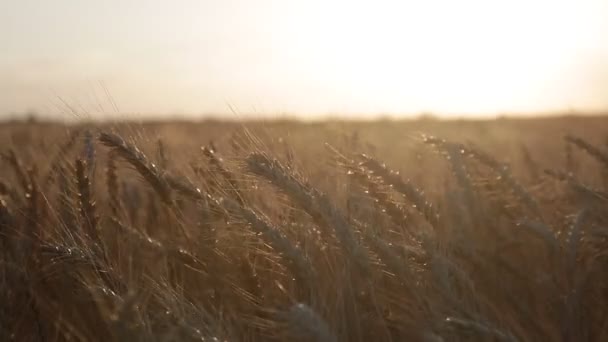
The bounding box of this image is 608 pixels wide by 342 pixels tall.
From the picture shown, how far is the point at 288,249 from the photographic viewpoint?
4.69ft

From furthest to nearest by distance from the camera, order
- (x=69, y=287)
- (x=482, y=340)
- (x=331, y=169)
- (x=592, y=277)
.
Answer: (x=331, y=169), (x=592, y=277), (x=69, y=287), (x=482, y=340)

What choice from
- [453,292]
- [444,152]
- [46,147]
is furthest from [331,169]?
[46,147]

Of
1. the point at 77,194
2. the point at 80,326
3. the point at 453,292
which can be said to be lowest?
the point at 80,326

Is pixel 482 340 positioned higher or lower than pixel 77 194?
lower

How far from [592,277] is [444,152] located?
447 mm

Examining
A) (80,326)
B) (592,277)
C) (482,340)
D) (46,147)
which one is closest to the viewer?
(482,340)

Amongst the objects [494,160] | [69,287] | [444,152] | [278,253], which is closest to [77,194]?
[69,287]

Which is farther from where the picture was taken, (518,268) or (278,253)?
(518,268)

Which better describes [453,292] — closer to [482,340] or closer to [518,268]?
[482,340]

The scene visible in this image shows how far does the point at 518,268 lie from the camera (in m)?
1.91

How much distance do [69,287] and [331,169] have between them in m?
0.69

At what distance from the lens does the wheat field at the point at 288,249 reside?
1.49 m

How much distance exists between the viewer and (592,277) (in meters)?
1.87

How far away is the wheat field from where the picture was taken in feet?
4.90
